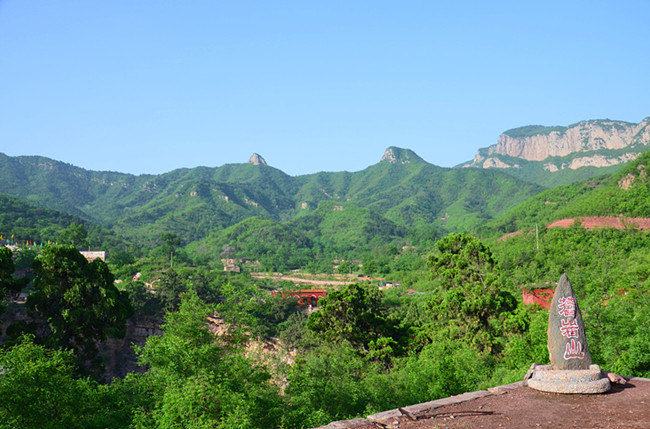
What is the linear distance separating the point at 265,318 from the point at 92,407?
2876 centimetres

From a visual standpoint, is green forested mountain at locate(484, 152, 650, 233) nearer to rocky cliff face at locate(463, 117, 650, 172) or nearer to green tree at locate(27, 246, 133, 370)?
green tree at locate(27, 246, 133, 370)

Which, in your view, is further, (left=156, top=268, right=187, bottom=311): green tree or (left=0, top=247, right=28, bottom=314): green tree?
(left=156, top=268, right=187, bottom=311): green tree

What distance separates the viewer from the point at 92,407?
1120cm

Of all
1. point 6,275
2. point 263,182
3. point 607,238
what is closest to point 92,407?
point 6,275

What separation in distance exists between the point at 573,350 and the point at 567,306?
35.3 inches

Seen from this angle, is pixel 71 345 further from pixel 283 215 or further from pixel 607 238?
pixel 283 215

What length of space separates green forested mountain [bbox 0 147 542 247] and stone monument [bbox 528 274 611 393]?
95.6m

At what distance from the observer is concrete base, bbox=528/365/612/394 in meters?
9.08

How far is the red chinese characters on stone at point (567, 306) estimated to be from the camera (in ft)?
32.8

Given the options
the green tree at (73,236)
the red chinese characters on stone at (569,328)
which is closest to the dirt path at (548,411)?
the red chinese characters on stone at (569,328)

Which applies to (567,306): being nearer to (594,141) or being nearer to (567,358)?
(567,358)

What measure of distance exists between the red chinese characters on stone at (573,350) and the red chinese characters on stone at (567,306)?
54 cm

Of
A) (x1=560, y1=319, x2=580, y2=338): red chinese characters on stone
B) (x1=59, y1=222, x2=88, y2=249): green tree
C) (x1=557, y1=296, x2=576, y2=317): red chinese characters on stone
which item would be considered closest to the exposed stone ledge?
(x1=560, y1=319, x2=580, y2=338): red chinese characters on stone

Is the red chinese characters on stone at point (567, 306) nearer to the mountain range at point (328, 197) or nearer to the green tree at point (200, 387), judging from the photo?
the green tree at point (200, 387)
